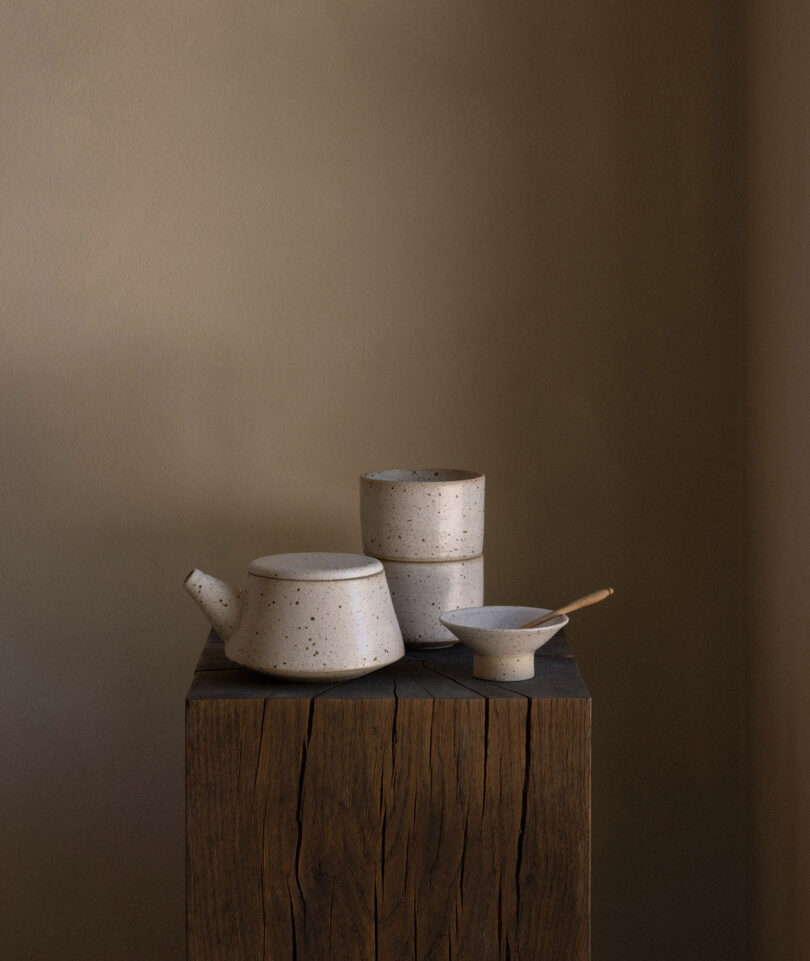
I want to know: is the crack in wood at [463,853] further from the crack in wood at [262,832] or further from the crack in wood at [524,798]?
the crack in wood at [262,832]

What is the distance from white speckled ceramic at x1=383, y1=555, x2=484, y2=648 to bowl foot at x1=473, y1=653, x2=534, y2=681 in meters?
0.13

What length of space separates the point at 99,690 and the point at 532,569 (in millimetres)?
680

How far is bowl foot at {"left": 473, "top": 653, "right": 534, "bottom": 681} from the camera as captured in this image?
1152mm

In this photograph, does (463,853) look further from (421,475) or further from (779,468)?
(779,468)

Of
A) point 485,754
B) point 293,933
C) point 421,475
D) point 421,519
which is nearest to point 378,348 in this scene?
point 421,475

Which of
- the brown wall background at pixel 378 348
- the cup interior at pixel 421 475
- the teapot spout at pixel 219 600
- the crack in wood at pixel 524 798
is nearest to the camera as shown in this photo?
the crack in wood at pixel 524 798

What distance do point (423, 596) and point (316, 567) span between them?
6.5 inches

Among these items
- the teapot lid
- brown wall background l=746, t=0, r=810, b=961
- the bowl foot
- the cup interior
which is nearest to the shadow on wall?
the cup interior

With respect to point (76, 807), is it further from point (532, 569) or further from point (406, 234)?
point (406, 234)

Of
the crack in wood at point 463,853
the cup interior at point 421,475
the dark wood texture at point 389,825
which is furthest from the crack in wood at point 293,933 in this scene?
the cup interior at point 421,475

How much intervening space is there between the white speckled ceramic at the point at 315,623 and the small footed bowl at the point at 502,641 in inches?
3.1

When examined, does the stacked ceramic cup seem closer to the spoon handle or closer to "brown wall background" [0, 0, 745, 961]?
the spoon handle

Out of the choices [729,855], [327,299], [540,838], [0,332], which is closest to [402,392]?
[327,299]

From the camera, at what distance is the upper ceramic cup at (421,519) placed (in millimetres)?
1266
